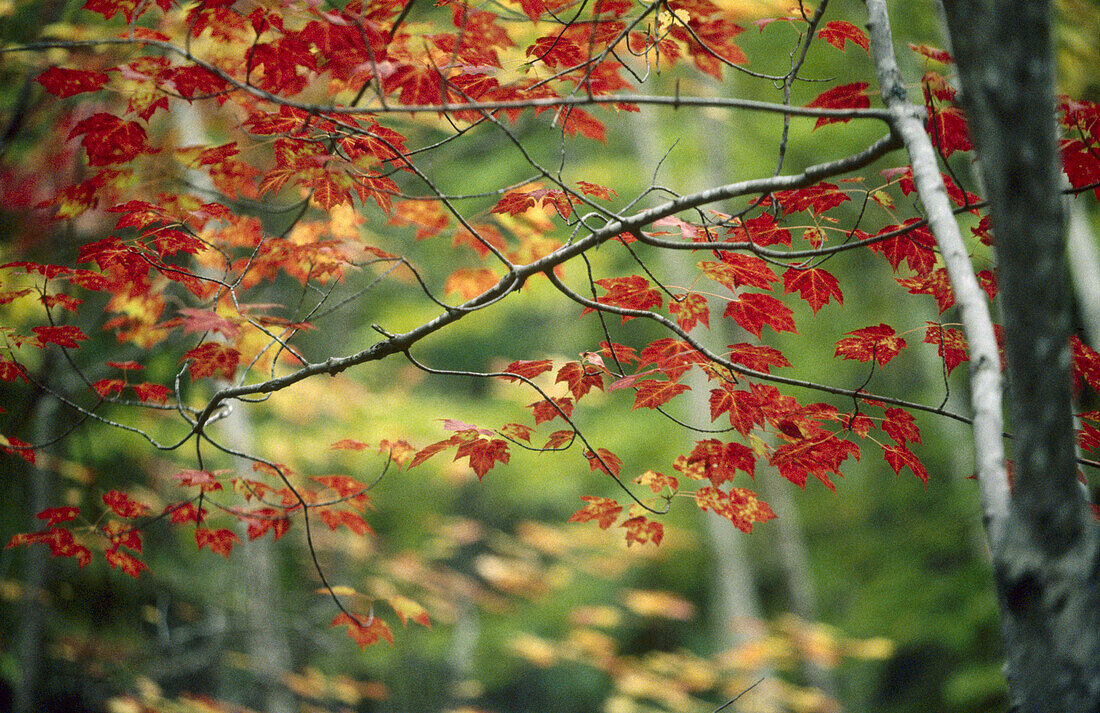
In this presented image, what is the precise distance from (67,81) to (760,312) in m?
2.00

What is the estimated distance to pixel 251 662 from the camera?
486 cm

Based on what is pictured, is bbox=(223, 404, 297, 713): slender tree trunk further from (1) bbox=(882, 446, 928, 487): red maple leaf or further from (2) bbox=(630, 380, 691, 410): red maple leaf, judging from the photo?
(1) bbox=(882, 446, 928, 487): red maple leaf

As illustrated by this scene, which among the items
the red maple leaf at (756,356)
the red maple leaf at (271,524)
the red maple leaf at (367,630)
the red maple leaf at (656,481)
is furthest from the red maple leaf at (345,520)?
the red maple leaf at (756,356)

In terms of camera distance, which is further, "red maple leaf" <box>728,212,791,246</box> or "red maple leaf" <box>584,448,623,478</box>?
"red maple leaf" <box>584,448,623,478</box>

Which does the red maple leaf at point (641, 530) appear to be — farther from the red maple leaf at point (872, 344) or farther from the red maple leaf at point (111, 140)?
the red maple leaf at point (111, 140)

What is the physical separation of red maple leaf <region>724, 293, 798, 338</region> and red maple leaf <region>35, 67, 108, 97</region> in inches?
71.7

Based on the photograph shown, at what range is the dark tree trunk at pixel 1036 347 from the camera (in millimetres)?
841

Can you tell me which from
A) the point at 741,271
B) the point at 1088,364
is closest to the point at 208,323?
the point at 741,271

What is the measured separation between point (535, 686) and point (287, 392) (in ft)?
21.4

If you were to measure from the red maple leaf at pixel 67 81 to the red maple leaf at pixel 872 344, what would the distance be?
2.19 metres

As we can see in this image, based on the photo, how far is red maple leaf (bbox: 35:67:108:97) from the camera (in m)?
1.78

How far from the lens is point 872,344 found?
1.88 m

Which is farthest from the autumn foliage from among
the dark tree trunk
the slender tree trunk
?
the slender tree trunk

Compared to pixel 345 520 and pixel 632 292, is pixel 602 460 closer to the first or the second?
pixel 632 292
